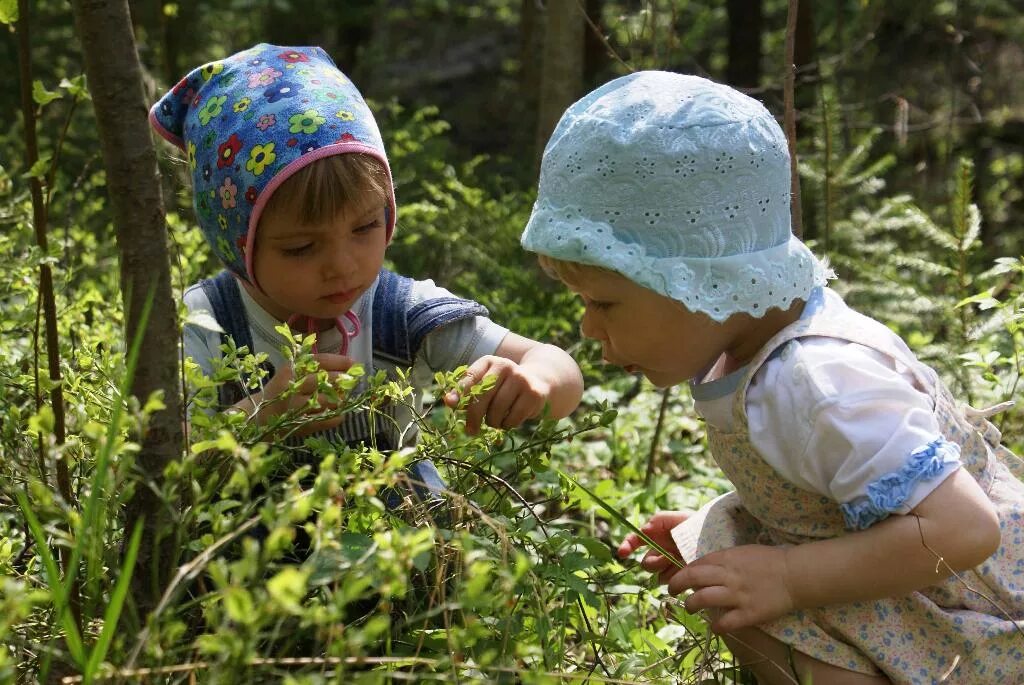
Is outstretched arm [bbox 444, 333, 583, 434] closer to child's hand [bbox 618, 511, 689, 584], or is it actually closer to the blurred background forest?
the blurred background forest

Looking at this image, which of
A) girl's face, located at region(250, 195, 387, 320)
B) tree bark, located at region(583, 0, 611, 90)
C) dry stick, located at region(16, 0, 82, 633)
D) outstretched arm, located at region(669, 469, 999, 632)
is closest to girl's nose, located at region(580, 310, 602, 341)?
outstretched arm, located at region(669, 469, 999, 632)

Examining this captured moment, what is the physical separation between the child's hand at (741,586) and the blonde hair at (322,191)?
1.06 meters

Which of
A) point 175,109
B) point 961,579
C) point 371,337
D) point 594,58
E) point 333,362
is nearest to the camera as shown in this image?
point 961,579

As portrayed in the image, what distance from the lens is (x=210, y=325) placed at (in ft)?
5.19

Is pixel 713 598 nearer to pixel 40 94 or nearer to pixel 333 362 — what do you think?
pixel 333 362

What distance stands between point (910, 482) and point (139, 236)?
50.1 inches

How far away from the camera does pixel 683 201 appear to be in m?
2.01

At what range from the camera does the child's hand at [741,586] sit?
6.41 ft

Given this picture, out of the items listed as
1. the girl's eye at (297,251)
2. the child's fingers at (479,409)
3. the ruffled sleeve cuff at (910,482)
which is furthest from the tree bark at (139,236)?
the ruffled sleeve cuff at (910,482)

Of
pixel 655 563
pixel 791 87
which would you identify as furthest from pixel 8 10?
pixel 791 87

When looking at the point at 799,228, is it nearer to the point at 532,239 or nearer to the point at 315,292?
the point at 532,239

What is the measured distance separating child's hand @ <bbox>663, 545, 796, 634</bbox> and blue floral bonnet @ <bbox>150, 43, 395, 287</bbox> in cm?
114

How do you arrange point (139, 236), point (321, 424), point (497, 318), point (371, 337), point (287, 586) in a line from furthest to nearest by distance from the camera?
point (497, 318)
point (371, 337)
point (321, 424)
point (139, 236)
point (287, 586)

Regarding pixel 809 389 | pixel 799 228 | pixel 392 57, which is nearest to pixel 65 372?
pixel 809 389
